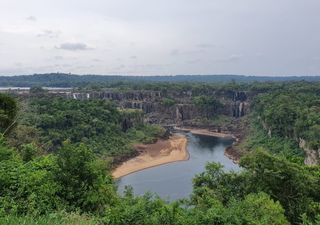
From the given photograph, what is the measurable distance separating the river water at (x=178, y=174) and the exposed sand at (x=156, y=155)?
3.81ft

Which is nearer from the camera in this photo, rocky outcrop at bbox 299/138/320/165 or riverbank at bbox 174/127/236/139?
rocky outcrop at bbox 299/138/320/165

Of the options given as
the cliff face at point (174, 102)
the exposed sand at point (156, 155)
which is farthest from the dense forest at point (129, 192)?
the cliff face at point (174, 102)

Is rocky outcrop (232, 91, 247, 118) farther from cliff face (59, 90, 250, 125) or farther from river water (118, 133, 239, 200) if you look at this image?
river water (118, 133, 239, 200)

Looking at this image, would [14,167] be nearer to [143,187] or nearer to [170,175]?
[143,187]

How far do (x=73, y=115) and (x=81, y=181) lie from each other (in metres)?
42.5

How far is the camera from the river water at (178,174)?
132 ft

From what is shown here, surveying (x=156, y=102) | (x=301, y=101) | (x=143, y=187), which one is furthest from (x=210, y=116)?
(x=143, y=187)

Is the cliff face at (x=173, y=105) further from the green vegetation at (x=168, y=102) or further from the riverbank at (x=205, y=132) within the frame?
the riverbank at (x=205, y=132)

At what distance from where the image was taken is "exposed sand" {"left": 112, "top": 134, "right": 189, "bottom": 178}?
51.4 meters

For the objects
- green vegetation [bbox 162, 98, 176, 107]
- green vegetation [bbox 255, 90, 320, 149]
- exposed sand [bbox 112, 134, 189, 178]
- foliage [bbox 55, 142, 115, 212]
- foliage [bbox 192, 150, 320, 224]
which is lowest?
exposed sand [bbox 112, 134, 189, 178]

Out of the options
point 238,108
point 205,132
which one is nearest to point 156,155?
point 205,132

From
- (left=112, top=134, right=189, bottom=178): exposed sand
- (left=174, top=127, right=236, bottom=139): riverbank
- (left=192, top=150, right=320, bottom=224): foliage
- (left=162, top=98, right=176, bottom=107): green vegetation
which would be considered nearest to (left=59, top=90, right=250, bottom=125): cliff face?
(left=162, top=98, right=176, bottom=107): green vegetation

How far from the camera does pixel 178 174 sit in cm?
4834

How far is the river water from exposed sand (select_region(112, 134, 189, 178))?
1.16m
